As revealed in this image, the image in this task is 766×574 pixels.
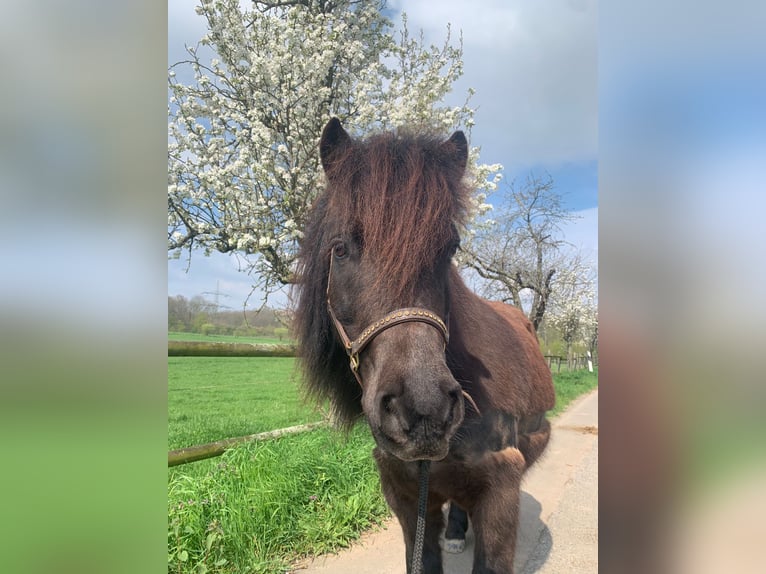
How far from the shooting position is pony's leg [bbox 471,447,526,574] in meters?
2.32

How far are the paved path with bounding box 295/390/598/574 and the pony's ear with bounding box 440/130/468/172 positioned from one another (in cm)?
303

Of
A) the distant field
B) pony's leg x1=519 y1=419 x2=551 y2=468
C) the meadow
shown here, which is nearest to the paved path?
the meadow

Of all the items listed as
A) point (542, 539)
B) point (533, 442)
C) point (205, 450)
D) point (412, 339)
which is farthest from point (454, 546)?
point (412, 339)

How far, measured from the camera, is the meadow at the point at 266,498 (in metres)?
3.35

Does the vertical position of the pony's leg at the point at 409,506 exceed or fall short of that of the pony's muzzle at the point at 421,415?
it falls short

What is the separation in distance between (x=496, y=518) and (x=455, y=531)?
2.29 metres

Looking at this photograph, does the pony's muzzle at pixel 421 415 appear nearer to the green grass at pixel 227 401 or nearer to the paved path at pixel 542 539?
the green grass at pixel 227 401

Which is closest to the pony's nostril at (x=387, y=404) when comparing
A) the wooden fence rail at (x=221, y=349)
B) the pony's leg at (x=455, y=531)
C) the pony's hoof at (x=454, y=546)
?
the wooden fence rail at (x=221, y=349)

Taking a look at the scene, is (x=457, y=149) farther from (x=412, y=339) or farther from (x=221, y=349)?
(x=221, y=349)

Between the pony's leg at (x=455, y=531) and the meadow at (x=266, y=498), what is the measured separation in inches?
28.2

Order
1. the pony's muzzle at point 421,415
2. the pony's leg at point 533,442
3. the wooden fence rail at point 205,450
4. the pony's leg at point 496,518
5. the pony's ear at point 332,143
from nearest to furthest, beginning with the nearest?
the pony's muzzle at point 421,415 → the pony's ear at point 332,143 → the pony's leg at point 496,518 → the pony's leg at point 533,442 → the wooden fence rail at point 205,450

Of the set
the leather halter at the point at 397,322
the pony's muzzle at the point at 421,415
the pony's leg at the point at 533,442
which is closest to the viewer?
the pony's muzzle at the point at 421,415
